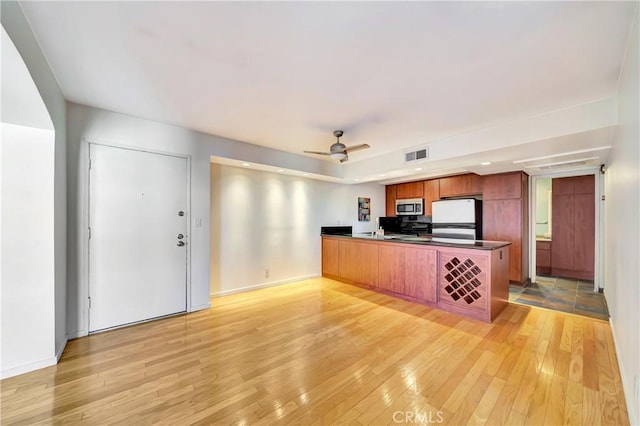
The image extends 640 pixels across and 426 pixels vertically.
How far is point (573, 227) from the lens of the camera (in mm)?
5105

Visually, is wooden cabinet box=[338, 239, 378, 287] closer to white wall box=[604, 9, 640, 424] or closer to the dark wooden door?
white wall box=[604, 9, 640, 424]

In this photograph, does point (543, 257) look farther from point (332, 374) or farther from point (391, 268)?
point (332, 374)

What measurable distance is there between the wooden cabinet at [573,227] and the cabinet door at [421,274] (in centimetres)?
384

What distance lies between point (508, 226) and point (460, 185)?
3.66 feet

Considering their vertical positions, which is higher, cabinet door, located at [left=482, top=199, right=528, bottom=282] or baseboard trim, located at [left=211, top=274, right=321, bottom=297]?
cabinet door, located at [left=482, top=199, right=528, bottom=282]

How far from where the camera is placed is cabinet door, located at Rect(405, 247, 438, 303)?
3.49 metres

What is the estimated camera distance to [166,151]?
10.3ft

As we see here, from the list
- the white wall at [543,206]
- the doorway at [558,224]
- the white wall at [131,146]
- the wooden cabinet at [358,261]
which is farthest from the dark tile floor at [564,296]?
the white wall at [131,146]

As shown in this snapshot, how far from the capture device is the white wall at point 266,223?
4.00 m

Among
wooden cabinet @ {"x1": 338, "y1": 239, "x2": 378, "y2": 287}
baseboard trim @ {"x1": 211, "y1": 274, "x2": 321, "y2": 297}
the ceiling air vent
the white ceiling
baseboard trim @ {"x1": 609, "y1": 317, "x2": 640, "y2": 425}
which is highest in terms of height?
the white ceiling

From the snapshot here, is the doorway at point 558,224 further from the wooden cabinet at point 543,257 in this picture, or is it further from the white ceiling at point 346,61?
the white ceiling at point 346,61

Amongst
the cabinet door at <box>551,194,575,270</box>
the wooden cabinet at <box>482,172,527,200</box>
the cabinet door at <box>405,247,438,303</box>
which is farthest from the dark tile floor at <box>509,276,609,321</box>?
the wooden cabinet at <box>482,172,527,200</box>

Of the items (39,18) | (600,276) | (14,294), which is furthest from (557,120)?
(14,294)

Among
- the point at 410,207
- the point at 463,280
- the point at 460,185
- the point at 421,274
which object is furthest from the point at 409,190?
the point at 463,280
